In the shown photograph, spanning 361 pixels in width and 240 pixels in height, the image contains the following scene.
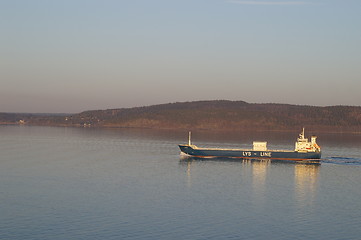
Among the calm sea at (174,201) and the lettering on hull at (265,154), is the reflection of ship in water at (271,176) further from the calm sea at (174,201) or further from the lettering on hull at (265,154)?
the lettering on hull at (265,154)

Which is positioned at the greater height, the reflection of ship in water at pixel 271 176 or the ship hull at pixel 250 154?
the ship hull at pixel 250 154

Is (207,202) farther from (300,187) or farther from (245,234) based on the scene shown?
(300,187)

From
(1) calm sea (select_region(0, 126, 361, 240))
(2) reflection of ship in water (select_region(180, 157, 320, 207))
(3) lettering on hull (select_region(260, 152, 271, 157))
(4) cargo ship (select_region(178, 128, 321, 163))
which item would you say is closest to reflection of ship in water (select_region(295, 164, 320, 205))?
(2) reflection of ship in water (select_region(180, 157, 320, 207))

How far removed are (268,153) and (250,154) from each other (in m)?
4.44

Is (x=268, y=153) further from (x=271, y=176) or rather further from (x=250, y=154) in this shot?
(x=271, y=176)

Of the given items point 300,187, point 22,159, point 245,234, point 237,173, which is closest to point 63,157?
point 22,159

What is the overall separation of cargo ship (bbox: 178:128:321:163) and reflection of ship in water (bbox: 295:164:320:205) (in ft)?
29.4

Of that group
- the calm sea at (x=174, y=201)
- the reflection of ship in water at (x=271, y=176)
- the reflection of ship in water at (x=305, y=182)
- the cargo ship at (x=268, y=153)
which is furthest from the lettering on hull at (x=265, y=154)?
the calm sea at (x=174, y=201)

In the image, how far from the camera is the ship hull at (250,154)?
400 ft

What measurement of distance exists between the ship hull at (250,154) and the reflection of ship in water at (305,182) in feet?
29.0

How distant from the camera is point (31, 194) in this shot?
65875 mm

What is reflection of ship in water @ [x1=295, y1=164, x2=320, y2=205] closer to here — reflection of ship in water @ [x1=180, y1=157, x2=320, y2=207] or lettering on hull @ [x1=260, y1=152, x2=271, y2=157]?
reflection of ship in water @ [x1=180, y1=157, x2=320, y2=207]

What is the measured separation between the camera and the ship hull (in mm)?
121975

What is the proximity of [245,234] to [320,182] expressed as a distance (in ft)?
134
